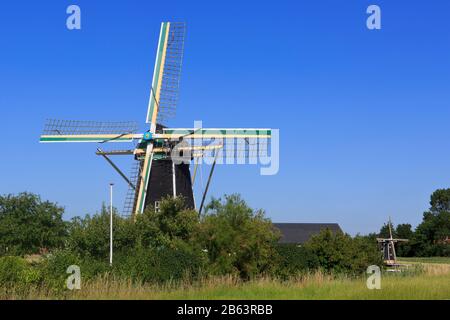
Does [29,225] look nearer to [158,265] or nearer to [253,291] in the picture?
[158,265]

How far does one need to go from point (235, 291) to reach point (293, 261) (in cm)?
769

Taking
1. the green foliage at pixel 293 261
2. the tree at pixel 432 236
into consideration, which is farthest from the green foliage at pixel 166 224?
the tree at pixel 432 236

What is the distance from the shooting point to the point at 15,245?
4222cm

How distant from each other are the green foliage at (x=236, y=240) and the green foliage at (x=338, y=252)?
2.91 metres

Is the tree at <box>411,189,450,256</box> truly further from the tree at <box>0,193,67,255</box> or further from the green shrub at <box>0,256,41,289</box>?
the green shrub at <box>0,256,41,289</box>

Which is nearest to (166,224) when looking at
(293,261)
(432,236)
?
(293,261)

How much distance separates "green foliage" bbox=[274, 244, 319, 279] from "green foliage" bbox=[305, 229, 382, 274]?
17.0 inches

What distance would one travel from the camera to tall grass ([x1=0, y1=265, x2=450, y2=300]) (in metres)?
15.4

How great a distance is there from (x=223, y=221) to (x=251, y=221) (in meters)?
1.19

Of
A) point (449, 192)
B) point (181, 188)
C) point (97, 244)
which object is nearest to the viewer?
point (97, 244)

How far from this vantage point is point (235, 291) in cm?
1652

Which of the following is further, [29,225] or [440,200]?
[440,200]
